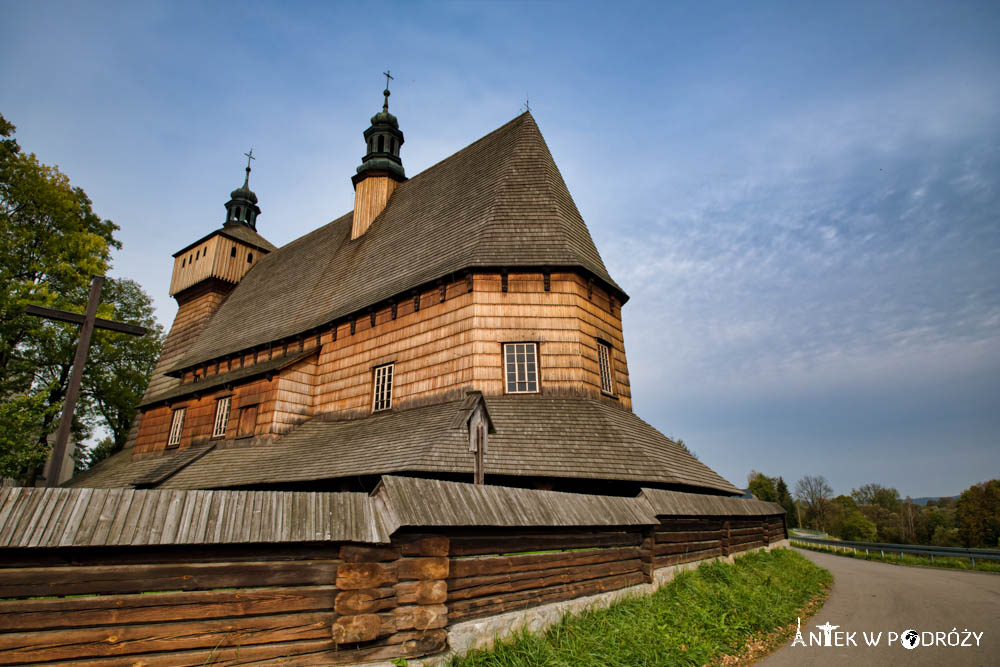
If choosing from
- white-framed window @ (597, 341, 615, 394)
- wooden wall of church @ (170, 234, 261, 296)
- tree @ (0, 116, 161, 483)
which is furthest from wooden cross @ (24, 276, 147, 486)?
wooden wall of church @ (170, 234, 261, 296)

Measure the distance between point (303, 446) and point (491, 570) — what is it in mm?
8778

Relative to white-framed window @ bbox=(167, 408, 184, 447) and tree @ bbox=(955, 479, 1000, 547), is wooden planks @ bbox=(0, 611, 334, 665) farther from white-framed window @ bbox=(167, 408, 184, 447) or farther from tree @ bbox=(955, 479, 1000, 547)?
tree @ bbox=(955, 479, 1000, 547)

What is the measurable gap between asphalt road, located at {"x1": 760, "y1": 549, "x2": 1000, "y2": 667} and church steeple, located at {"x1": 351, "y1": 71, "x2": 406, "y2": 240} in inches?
713

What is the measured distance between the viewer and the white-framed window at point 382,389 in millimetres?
13734

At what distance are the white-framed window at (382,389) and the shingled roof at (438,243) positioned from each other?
1981 millimetres

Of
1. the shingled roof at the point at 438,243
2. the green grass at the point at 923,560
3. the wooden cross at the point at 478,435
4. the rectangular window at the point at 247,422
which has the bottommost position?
the green grass at the point at 923,560

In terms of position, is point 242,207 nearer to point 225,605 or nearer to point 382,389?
point 382,389

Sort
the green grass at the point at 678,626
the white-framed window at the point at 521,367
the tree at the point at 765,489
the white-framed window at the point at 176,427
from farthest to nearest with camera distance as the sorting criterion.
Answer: the tree at the point at 765,489, the white-framed window at the point at 176,427, the white-framed window at the point at 521,367, the green grass at the point at 678,626

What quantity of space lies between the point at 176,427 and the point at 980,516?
139ft

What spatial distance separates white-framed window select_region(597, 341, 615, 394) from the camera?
1312 centimetres

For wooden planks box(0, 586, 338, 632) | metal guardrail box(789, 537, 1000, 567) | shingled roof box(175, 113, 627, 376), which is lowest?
metal guardrail box(789, 537, 1000, 567)

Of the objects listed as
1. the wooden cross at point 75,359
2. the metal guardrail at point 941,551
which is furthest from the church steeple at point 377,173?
the metal guardrail at point 941,551

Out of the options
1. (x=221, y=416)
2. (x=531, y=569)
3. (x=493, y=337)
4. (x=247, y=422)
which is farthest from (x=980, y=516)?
(x=221, y=416)

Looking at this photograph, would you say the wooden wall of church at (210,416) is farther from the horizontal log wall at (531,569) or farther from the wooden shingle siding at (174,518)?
the wooden shingle siding at (174,518)
